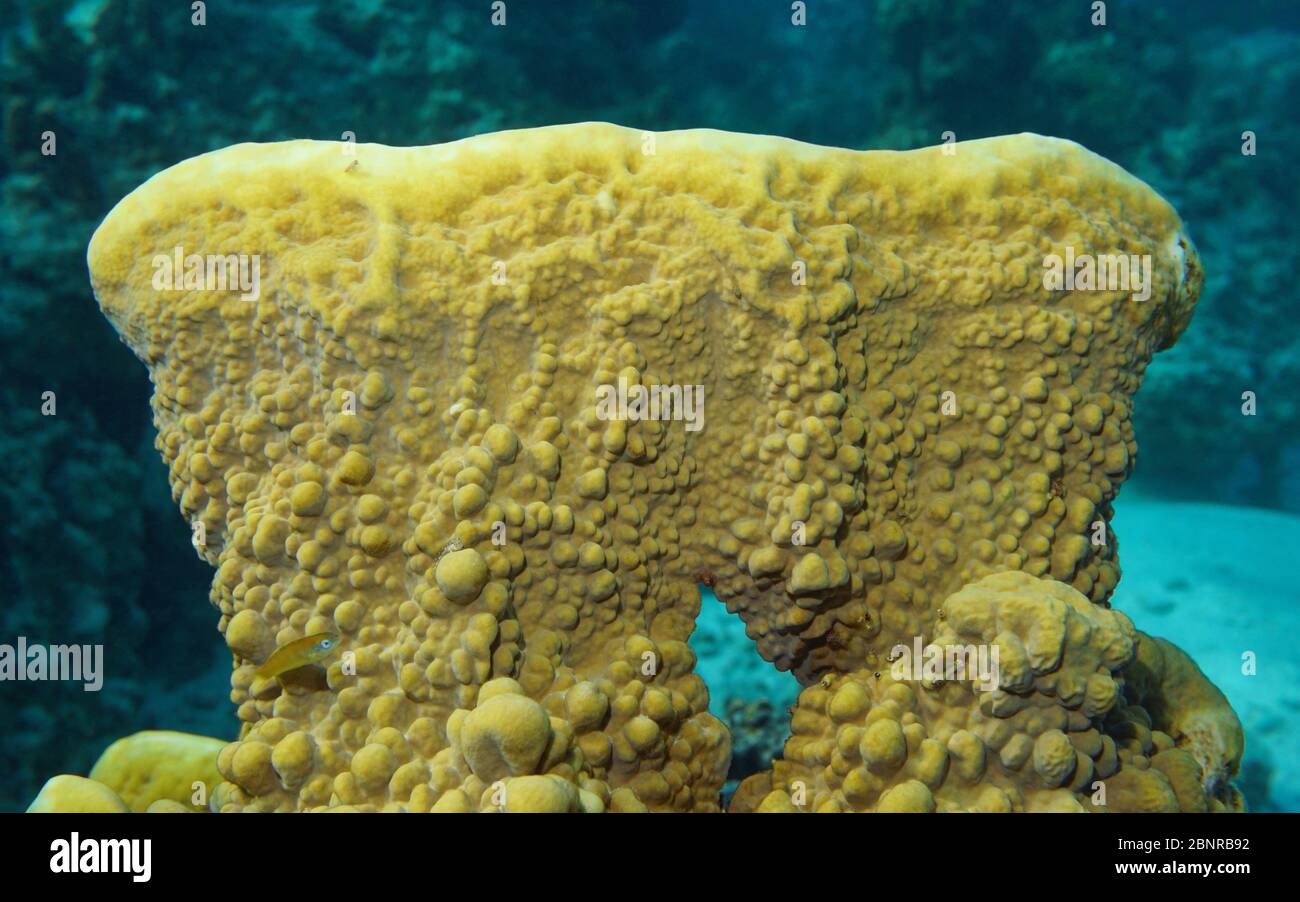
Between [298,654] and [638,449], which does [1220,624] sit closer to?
[638,449]

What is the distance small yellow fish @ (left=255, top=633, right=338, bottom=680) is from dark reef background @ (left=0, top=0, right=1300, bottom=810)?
4146mm

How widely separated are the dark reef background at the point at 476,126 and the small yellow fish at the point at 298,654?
415cm

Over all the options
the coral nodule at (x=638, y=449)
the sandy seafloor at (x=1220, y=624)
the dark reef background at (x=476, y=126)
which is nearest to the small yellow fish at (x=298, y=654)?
the coral nodule at (x=638, y=449)

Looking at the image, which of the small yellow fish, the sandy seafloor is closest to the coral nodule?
the small yellow fish

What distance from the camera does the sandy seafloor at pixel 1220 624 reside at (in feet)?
24.0

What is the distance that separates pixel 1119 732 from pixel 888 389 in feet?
4.40

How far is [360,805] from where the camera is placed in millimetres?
2111

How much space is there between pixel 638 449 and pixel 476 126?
1049 centimetres

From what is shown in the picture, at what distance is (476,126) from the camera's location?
450 inches

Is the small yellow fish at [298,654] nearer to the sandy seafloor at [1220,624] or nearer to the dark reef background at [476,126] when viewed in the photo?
the dark reef background at [476,126]

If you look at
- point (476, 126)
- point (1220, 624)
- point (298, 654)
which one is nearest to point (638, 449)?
point (298, 654)

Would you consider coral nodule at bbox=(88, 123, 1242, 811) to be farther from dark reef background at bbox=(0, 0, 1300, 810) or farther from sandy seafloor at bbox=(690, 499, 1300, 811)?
sandy seafloor at bbox=(690, 499, 1300, 811)

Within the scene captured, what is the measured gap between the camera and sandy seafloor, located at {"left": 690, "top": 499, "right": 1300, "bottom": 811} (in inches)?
288
